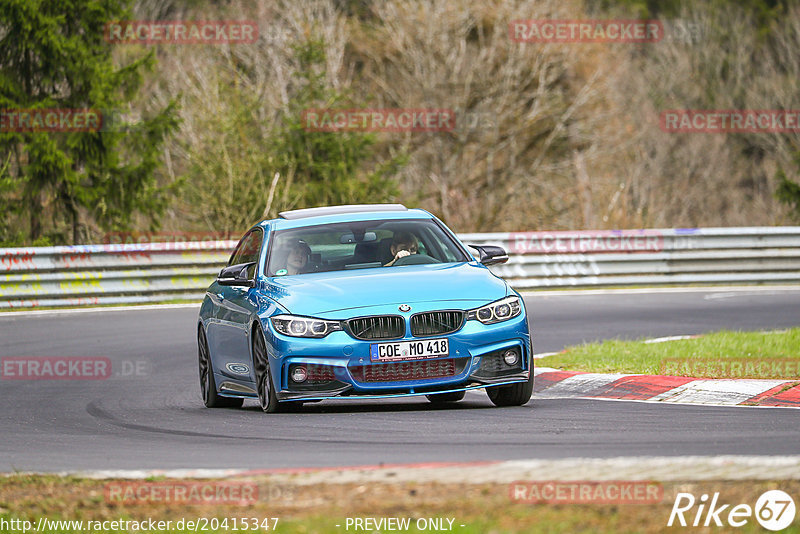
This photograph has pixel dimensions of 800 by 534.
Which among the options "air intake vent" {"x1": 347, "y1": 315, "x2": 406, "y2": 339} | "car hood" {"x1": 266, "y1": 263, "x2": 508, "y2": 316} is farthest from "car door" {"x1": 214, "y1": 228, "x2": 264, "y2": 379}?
"air intake vent" {"x1": 347, "y1": 315, "x2": 406, "y2": 339}

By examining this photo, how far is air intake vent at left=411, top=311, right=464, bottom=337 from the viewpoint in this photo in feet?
31.7

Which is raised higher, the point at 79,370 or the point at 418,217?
the point at 418,217

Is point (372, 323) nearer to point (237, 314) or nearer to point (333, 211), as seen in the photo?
point (237, 314)

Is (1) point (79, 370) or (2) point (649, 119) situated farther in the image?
(2) point (649, 119)

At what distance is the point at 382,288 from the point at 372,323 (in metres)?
0.37

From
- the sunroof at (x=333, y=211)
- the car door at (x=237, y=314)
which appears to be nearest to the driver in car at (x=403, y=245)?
the sunroof at (x=333, y=211)

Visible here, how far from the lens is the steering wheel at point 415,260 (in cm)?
1081

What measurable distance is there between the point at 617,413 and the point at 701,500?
12.5 feet

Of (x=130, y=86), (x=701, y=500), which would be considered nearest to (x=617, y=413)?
(x=701, y=500)

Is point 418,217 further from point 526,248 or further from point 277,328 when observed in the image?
point 526,248

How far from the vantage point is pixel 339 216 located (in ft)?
37.3

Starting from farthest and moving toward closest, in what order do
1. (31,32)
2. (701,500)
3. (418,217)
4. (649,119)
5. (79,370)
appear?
(649,119) → (31,32) → (79,370) → (418,217) → (701,500)

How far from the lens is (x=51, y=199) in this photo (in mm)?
26734

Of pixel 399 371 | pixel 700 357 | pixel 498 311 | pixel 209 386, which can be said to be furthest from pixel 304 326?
pixel 700 357
